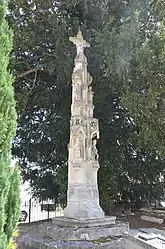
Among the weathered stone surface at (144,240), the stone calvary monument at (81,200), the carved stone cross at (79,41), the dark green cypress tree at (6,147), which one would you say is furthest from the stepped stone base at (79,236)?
the carved stone cross at (79,41)

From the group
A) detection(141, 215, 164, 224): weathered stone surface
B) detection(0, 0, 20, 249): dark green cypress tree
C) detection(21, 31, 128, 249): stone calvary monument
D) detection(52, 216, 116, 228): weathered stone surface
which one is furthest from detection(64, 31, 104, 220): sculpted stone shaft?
detection(0, 0, 20, 249): dark green cypress tree

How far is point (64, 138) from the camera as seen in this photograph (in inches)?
511

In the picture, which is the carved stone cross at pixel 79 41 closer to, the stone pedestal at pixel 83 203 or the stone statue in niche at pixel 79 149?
the stone statue in niche at pixel 79 149

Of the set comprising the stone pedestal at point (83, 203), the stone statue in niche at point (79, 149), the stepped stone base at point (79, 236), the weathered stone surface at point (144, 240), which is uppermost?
the stone statue in niche at point (79, 149)

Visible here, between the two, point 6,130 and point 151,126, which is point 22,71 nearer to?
point 151,126

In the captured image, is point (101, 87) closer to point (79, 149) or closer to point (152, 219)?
point (79, 149)

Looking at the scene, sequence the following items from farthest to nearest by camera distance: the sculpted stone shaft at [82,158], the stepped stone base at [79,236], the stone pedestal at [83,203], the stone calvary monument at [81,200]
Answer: the sculpted stone shaft at [82,158] → the stone pedestal at [83,203] → the stone calvary monument at [81,200] → the stepped stone base at [79,236]

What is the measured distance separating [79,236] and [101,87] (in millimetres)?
6454

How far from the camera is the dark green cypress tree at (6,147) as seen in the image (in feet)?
10.7

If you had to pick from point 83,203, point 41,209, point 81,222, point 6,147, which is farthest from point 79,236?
point 41,209

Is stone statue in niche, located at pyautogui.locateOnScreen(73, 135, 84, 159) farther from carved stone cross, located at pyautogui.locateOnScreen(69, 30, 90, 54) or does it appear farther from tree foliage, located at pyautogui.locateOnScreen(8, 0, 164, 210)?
carved stone cross, located at pyautogui.locateOnScreen(69, 30, 90, 54)

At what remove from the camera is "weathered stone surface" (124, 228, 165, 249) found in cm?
477

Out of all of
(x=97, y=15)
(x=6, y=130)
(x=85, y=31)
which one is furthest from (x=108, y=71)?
(x=6, y=130)

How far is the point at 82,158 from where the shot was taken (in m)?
8.90
